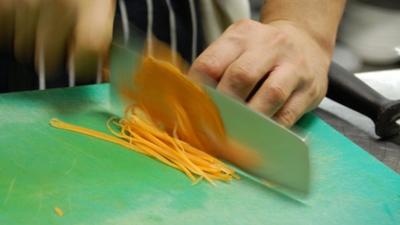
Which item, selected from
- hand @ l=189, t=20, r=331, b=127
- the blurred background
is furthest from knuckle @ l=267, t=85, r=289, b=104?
the blurred background

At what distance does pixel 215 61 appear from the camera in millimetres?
851

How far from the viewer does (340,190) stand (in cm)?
80

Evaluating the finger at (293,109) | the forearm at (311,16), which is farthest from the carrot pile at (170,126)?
the forearm at (311,16)

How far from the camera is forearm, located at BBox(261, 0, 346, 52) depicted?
1026 mm

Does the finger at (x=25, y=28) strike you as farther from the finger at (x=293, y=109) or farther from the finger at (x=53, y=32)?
the finger at (x=293, y=109)

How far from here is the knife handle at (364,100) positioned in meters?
0.98

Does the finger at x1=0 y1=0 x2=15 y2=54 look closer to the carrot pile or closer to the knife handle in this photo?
the carrot pile

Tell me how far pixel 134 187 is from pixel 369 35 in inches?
37.7

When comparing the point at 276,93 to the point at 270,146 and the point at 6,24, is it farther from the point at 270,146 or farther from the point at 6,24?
the point at 6,24

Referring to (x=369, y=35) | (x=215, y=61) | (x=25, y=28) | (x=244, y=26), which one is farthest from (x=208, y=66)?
(x=369, y=35)

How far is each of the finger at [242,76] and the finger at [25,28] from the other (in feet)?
0.90

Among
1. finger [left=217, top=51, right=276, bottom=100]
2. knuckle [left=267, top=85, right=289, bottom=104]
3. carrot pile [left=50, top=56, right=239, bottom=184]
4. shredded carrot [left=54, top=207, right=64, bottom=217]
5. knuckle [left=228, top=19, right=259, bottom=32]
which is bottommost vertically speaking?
shredded carrot [left=54, top=207, right=64, bottom=217]

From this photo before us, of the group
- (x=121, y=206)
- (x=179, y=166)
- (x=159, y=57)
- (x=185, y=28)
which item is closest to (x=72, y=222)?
(x=121, y=206)

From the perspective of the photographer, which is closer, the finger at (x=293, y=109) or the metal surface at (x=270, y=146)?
the metal surface at (x=270, y=146)
